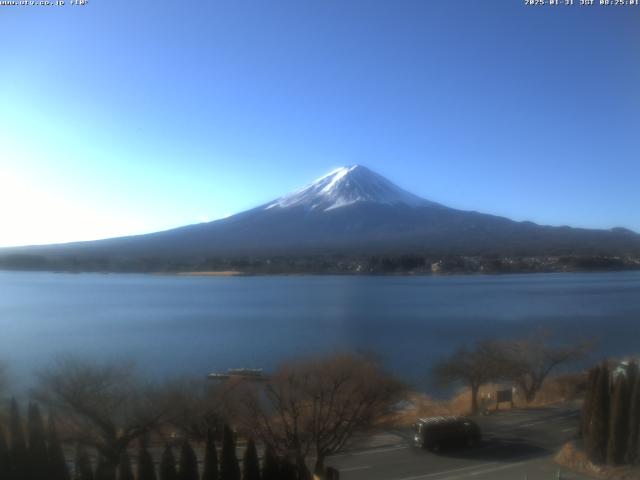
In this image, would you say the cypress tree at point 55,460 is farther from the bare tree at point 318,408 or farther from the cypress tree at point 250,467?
the bare tree at point 318,408

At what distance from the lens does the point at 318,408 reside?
5.18m

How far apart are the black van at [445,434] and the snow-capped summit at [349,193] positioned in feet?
176

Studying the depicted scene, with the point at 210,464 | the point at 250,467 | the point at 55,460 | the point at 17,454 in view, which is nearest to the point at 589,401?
the point at 250,467

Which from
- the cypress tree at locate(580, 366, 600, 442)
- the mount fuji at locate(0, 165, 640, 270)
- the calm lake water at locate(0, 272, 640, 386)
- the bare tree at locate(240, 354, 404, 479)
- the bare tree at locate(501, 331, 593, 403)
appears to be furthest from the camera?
the mount fuji at locate(0, 165, 640, 270)

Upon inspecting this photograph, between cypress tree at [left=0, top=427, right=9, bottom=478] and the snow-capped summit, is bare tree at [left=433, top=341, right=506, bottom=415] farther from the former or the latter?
the snow-capped summit

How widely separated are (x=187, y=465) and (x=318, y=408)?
1.65m

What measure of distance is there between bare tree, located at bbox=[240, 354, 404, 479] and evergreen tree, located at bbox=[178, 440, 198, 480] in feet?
2.49

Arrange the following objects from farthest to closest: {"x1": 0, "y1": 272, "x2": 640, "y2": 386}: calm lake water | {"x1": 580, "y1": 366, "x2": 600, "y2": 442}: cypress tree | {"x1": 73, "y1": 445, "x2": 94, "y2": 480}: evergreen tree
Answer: {"x1": 0, "y1": 272, "x2": 640, "y2": 386}: calm lake water, {"x1": 580, "y1": 366, "x2": 600, "y2": 442}: cypress tree, {"x1": 73, "y1": 445, "x2": 94, "y2": 480}: evergreen tree

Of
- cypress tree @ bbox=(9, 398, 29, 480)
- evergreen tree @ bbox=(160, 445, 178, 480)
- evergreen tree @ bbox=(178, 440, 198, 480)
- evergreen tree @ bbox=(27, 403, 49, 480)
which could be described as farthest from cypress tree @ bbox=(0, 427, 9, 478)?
evergreen tree @ bbox=(178, 440, 198, 480)

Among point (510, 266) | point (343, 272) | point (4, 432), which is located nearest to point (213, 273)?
point (343, 272)

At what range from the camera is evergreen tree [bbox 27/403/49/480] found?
3650 mm

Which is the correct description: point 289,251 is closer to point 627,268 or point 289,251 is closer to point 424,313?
point 627,268

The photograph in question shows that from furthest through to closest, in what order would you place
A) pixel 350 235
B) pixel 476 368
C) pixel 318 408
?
pixel 350 235 < pixel 476 368 < pixel 318 408

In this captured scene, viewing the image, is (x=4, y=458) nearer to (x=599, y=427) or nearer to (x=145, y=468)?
(x=145, y=468)
